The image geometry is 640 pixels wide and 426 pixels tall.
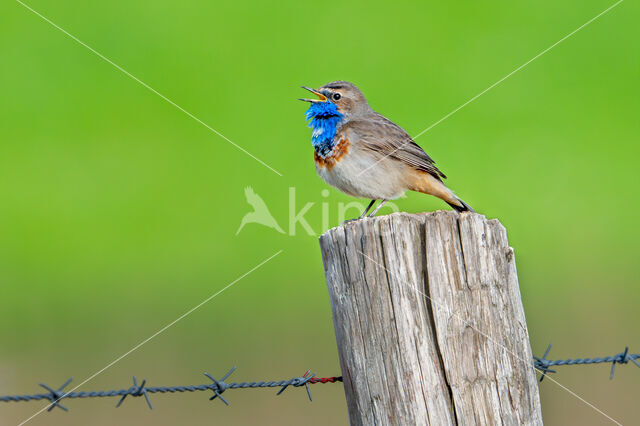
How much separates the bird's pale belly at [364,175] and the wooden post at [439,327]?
2896mm

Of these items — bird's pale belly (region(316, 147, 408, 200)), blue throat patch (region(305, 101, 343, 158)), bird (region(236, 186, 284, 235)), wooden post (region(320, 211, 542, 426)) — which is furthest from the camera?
bird (region(236, 186, 284, 235))

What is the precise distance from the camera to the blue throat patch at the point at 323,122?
6621 millimetres

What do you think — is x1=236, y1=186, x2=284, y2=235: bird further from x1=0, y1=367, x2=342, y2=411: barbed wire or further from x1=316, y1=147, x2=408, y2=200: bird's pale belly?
x1=0, y1=367, x2=342, y2=411: barbed wire

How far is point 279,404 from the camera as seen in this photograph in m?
8.11

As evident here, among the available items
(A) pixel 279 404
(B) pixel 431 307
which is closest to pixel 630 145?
(A) pixel 279 404

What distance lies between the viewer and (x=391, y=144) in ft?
21.6

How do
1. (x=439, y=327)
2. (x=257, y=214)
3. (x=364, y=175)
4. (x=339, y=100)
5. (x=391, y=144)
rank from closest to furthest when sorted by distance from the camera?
(x=439, y=327) → (x=364, y=175) → (x=391, y=144) → (x=339, y=100) → (x=257, y=214)

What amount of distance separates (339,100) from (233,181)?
4.62 metres

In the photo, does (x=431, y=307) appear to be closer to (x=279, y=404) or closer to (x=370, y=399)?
(x=370, y=399)

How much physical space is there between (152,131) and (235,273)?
3.01m

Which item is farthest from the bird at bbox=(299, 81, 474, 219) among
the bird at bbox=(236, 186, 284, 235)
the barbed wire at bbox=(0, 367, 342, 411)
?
the bird at bbox=(236, 186, 284, 235)

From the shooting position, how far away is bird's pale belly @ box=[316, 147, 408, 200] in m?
6.45

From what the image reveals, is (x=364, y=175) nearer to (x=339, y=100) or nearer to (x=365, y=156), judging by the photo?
(x=365, y=156)

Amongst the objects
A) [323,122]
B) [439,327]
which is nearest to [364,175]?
[323,122]
